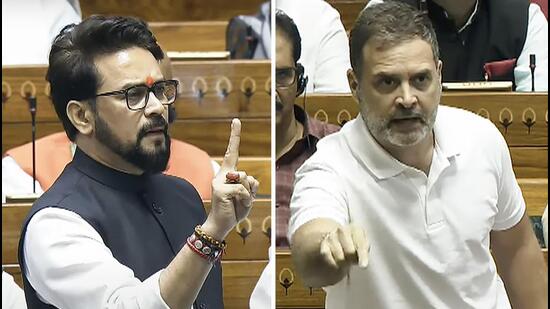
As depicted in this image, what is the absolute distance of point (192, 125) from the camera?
1102 millimetres

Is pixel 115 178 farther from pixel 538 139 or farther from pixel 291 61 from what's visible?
pixel 538 139

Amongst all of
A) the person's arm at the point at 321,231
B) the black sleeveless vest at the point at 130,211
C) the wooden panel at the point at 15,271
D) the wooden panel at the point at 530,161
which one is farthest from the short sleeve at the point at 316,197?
the wooden panel at the point at 15,271

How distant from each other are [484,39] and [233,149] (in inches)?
12.3

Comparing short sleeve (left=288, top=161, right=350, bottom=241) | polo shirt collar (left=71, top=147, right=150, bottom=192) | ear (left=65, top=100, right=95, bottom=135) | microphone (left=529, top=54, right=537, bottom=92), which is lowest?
short sleeve (left=288, top=161, right=350, bottom=241)

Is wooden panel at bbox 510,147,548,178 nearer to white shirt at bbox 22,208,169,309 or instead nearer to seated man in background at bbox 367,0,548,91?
seated man in background at bbox 367,0,548,91

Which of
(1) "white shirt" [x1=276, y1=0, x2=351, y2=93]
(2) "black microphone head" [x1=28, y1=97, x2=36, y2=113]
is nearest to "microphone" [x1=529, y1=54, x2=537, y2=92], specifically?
(1) "white shirt" [x1=276, y1=0, x2=351, y2=93]

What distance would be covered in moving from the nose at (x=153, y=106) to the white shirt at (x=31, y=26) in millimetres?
124

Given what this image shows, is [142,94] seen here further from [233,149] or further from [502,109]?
[502,109]

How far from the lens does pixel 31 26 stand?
109 centimetres

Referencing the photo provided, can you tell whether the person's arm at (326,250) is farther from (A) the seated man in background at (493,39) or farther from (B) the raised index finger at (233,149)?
(A) the seated man in background at (493,39)

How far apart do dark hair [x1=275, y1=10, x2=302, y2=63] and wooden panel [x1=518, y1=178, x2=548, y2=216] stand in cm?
30

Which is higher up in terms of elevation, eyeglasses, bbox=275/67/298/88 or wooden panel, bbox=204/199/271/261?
eyeglasses, bbox=275/67/298/88

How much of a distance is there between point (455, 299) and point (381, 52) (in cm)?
28

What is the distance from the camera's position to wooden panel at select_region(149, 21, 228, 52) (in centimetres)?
110
